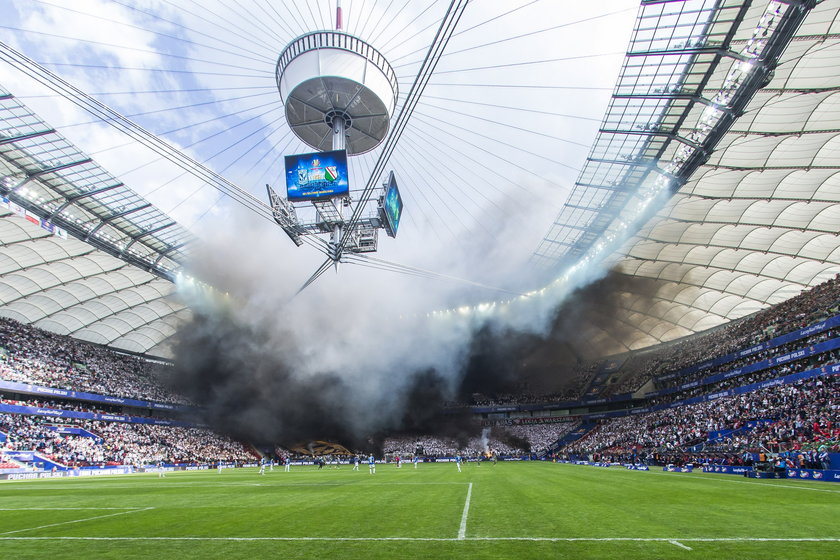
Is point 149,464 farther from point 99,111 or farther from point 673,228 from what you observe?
point 673,228

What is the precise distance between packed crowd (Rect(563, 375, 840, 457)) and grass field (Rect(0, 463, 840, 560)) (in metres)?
12.0

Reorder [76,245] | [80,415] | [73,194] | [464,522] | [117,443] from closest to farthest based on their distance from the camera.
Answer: [464,522]
[73,194]
[76,245]
[117,443]
[80,415]

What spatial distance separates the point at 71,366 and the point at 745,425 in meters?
66.9

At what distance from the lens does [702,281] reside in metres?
50.4

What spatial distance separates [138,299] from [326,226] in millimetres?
36144

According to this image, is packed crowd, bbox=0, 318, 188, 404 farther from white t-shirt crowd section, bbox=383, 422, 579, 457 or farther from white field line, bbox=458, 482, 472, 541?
white field line, bbox=458, 482, 472, 541

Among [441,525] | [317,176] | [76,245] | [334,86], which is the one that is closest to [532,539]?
[441,525]

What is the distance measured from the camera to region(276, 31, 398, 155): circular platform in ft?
106

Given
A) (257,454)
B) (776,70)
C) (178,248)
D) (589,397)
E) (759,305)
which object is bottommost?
(257,454)

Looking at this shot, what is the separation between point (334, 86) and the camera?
33594mm

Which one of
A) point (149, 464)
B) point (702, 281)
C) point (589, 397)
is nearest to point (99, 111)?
point (149, 464)

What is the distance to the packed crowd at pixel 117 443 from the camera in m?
40.5

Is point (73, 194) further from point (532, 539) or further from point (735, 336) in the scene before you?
point (735, 336)

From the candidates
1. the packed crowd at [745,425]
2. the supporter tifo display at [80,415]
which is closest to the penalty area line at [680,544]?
the packed crowd at [745,425]
